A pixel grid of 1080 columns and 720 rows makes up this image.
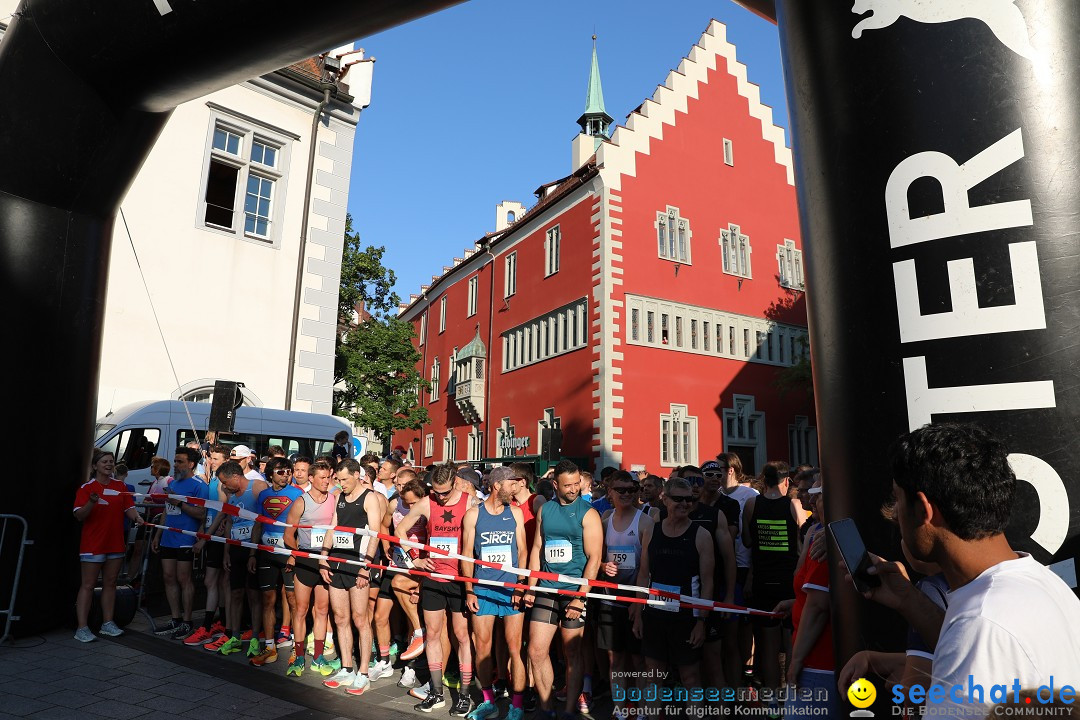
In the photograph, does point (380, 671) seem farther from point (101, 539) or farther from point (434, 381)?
point (434, 381)

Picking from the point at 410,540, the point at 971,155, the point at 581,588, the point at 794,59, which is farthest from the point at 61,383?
the point at 971,155

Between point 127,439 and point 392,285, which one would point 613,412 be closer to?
point 392,285

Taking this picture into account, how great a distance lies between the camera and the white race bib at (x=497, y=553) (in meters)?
6.25

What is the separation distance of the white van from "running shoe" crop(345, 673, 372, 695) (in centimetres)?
623

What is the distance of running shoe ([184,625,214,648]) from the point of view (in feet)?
25.8

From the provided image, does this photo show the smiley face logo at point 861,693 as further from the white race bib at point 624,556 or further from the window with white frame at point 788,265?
the window with white frame at point 788,265

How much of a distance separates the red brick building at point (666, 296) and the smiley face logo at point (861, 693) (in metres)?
21.5

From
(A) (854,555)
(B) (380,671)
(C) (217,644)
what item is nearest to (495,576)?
(B) (380,671)

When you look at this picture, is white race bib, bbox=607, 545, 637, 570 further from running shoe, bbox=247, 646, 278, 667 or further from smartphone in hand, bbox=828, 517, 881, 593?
smartphone in hand, bbox=828, 517, 881, 593

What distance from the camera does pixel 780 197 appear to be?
3009cm

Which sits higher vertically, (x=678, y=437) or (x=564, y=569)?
(x=678, y=437)

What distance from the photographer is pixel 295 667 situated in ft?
22.9

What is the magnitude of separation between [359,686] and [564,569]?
2315 mm

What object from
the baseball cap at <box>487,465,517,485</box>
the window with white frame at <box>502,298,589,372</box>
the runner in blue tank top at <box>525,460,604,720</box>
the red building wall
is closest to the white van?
the baseball cap at <box>487,465,517,485</box>
